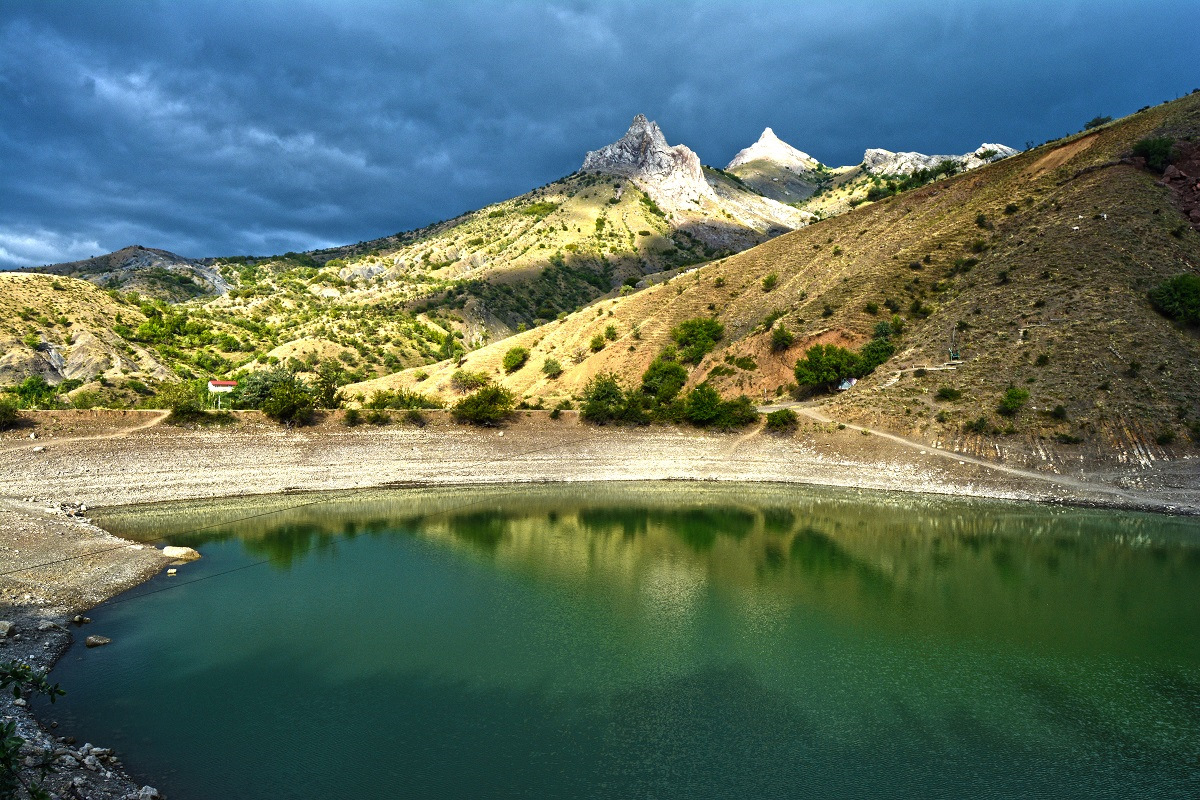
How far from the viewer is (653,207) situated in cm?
14338

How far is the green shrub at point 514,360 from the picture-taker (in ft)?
215

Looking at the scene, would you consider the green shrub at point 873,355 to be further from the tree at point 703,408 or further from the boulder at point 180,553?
the boulder at point 180,553

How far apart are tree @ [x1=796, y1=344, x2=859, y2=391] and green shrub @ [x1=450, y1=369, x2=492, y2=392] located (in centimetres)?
2951

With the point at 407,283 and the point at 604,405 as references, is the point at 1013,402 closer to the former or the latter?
the point at 604,405

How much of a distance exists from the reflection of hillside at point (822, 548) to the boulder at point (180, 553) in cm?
261


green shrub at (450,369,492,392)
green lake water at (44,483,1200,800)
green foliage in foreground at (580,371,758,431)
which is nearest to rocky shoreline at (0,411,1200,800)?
green foliage in foreground at (580,371,758,431)

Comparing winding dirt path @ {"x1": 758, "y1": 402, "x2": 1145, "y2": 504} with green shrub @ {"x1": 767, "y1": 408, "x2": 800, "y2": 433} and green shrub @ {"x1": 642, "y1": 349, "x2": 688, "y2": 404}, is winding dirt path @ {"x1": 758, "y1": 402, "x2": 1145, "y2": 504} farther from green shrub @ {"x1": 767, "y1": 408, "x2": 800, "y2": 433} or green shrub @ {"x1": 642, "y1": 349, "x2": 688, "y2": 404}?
green shrub @ {"x1": 642, "y1": 349, "x2": 688, "y2": 404}

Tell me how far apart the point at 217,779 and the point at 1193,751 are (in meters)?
Result: 17.5

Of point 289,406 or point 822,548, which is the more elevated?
point 289,406

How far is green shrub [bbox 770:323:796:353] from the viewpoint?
53031 millimetres

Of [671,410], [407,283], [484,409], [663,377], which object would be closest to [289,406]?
[484,409]

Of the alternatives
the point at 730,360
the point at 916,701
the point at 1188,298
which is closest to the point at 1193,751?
the point at 916,701

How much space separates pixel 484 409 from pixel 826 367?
86.2ft

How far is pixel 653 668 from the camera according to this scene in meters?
15.2
